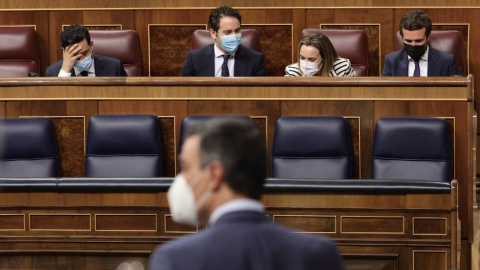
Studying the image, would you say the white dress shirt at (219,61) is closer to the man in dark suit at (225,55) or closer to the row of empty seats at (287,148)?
the man in dark suit at (225,55)

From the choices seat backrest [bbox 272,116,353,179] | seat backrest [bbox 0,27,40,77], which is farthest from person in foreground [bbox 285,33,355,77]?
seat backrest [bbox 0,27,40,77]

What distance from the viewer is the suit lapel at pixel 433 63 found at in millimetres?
1758

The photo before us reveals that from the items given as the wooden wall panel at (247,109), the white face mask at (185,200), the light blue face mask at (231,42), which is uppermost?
the light blue face mask at (231,42)

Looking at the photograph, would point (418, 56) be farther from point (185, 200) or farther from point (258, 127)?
point (185, 200)

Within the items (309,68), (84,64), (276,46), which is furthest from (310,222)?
(276,46)

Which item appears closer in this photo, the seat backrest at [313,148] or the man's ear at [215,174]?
the man's ear at [215,174]

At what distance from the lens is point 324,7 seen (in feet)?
6.64

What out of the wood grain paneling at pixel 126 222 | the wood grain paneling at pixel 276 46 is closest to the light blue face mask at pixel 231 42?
the wood grain paneling at pixel 276 46

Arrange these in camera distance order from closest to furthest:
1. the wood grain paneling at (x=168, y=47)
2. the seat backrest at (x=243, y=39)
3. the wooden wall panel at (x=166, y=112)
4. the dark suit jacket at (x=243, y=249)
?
the dark suit jacket at (x=243, y=249), the wooden wall panel at (x=166, y=112), the seat backrest at (x=243, y=39), the wood grain paneling at (x=168, y=47)

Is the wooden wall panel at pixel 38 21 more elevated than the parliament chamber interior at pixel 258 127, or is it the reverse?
the wooden wall panel at pixel 38 21

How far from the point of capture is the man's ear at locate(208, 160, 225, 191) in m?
0.49

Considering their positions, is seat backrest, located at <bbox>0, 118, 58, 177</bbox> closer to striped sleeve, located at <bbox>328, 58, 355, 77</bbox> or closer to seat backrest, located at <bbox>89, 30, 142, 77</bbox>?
seat backrest, located at <bbox>89, 30, 142, 77</bbox>

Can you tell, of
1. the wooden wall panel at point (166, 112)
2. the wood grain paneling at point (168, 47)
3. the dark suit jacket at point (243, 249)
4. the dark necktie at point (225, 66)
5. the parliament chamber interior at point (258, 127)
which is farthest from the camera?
the wood grain paneling at point (168, 47)

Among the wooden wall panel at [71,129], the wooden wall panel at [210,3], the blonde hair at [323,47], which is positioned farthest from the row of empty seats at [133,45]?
the wooden wall panel at [71,129]
